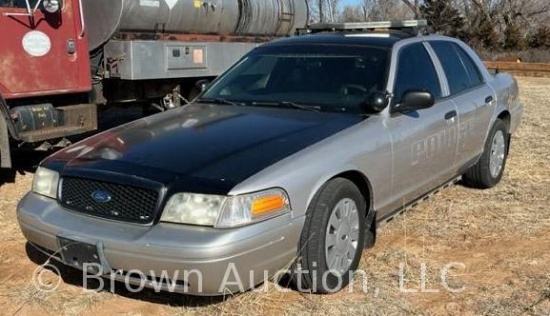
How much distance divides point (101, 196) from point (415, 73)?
271cm

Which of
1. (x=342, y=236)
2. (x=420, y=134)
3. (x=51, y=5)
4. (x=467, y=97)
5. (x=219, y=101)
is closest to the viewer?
(x=342, y=236)

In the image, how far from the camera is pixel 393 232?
5172mm

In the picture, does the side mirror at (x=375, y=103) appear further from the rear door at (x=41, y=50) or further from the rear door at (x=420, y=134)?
the rear door at (x=41, y=50)

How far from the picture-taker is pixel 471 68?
617 cm

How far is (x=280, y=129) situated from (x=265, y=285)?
0.98 metres

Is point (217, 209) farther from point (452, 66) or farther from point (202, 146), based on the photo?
point (452, 66)

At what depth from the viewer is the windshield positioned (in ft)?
15.3

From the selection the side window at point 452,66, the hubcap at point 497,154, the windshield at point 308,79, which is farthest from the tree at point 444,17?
the windshield at point 308,79

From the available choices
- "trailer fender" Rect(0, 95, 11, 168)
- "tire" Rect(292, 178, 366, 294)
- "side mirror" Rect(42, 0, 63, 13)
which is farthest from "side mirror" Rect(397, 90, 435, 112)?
"side mirror" Rect(42, 0, 63, 13)

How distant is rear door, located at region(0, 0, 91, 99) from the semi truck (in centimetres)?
1

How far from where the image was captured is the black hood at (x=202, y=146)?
3516 millimetres

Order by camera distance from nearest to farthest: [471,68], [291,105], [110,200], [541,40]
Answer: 1. [110,200]
2. [291,105]
3. [471,68]
4. [541,40]

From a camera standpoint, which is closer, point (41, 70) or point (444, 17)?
point (41, 70)

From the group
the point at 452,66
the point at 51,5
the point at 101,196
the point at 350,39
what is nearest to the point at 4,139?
the point at 51,5
